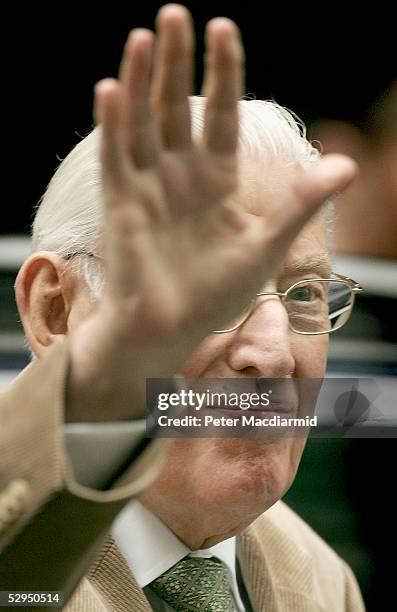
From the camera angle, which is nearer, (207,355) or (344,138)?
(207,355)

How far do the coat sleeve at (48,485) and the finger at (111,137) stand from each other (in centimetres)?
10

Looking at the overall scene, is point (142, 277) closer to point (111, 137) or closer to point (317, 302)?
point (111, 137)

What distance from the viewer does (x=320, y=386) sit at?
89 centimetres

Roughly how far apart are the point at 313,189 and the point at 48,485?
8.9 inches

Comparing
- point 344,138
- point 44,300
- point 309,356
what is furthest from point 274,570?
point 344,138

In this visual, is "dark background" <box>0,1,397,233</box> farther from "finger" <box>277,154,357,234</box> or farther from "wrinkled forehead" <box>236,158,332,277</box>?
"finger" <box>277,154,357,234</box>

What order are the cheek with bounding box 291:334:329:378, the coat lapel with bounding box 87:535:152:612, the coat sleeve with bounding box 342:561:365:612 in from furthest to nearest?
the coat sleeve with bounding box 342:561:365:612 → the cheek with bounding box 291:334:329:378 → the coat lapel with bounding box 87:535:152:612

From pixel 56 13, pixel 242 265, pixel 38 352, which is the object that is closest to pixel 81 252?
pixel 38 352

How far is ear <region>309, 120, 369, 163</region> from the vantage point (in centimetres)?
109

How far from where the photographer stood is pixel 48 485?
50cm

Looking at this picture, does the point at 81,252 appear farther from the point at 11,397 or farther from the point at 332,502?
the point at 332,502

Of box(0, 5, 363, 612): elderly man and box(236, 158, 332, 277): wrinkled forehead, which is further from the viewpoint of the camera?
box(236, 158, 332, 277): wrinkled forehead

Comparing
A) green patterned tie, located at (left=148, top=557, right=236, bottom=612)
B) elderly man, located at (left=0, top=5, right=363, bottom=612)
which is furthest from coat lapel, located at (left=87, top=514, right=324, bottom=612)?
elderly man, located at (left=0, top=5, right=363, bottom=612)

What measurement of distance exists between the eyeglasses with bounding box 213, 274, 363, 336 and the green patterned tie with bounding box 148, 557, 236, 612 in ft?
0.77
